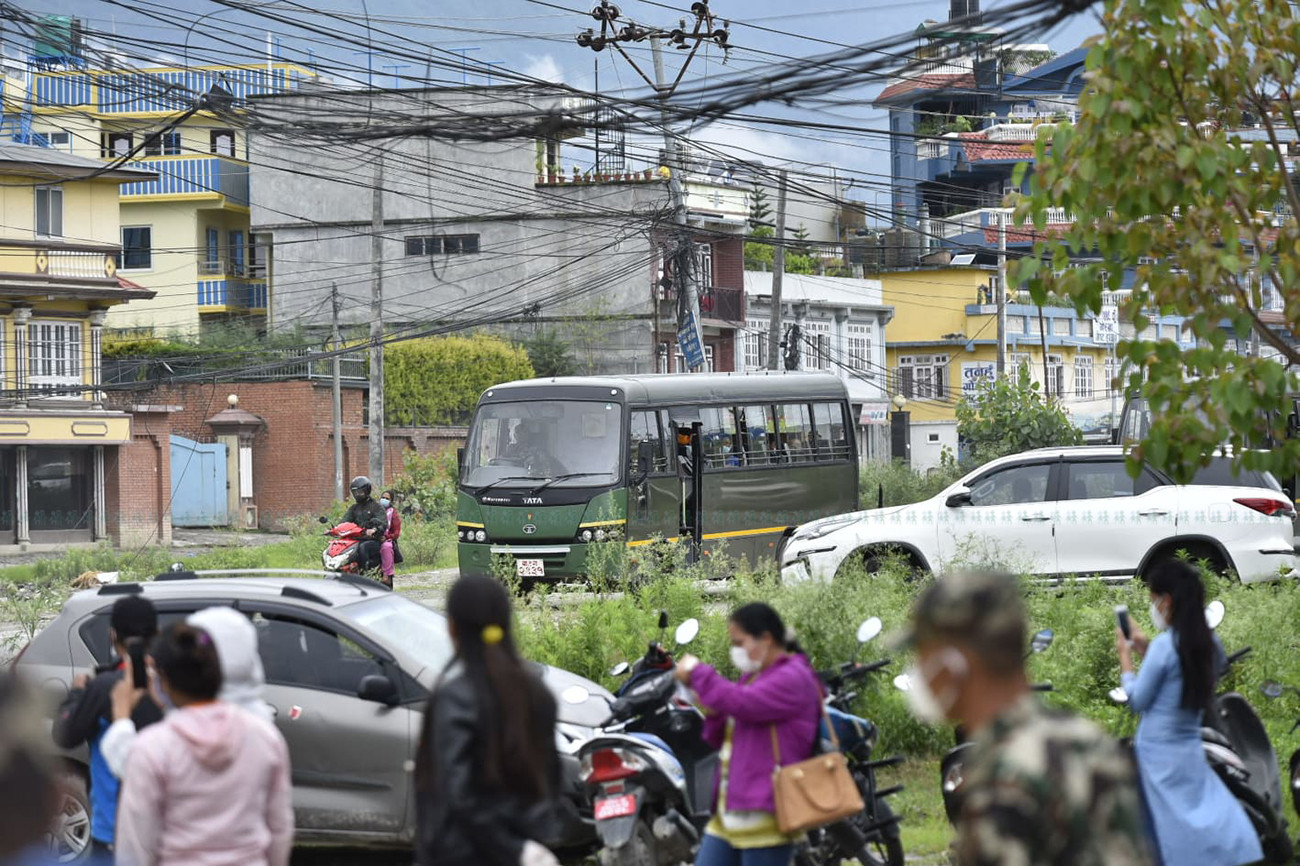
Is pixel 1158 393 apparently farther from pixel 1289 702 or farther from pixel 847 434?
pixel 847 434

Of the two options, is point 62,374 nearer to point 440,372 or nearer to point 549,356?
point 440,372

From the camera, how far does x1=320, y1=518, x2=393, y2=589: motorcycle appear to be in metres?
17.2

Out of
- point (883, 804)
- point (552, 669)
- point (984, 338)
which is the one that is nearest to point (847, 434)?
point (552, 669)

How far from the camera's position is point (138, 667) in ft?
19.0

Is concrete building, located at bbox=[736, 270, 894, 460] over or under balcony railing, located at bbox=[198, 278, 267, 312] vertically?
under

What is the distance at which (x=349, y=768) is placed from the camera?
26.7 feet

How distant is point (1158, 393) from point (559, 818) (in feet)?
12.4

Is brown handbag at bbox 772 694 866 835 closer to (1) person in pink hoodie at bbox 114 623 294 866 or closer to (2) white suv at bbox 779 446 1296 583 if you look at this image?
(1) person in pink hoodie at bbox 114 623 294 866

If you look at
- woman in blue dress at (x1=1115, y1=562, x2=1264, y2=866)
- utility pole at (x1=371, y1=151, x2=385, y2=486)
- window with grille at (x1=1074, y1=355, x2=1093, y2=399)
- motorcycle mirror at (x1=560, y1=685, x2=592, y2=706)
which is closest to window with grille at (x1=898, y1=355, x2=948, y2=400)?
window with grille at (x1=1074, y1=355, x2=1093, y2=399)

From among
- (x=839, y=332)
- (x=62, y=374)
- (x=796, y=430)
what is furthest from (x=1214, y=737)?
(x=839, y=332)

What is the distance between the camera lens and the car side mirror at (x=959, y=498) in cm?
1676

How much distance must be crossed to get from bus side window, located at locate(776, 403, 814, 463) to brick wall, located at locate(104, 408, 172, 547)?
20011 mm

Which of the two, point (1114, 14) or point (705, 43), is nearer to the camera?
point (1114, 14)

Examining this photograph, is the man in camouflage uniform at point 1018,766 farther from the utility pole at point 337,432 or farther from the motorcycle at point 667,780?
the utility pole at point 337,432
